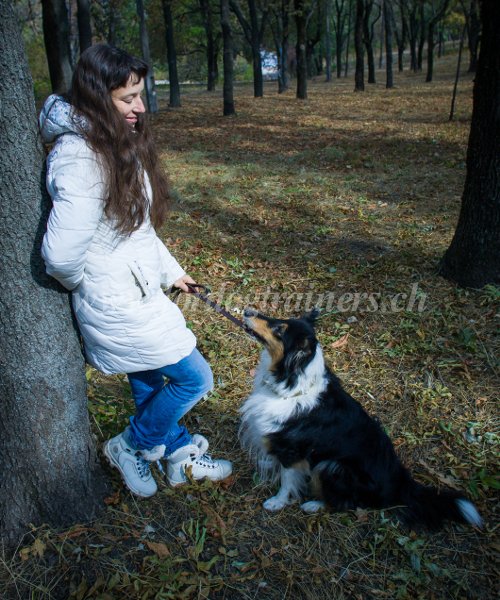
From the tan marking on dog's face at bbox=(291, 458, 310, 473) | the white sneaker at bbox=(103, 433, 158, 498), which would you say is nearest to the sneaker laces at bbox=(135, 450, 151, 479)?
the white sneaker at bbox=(103, 433, 158, 498)

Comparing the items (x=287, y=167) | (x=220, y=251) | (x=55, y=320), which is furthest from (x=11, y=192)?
(x=287, y=167)

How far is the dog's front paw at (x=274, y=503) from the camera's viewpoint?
2.97 m

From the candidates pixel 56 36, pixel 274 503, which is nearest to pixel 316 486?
pixel 274 503

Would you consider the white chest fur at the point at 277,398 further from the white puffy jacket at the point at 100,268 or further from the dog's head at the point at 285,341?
the white puffy jacket at the point at 100,268

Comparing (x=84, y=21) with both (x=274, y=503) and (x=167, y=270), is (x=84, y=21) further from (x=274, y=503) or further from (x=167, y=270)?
(x=274, y=503)

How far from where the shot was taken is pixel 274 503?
2.99m

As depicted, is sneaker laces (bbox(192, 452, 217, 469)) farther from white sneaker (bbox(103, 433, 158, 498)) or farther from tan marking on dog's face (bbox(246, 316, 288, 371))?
tan marking on dog's face (bbox(246, 316, 288, 371))

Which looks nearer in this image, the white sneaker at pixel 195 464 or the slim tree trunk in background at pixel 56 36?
the white sneaker at pixel 195 464

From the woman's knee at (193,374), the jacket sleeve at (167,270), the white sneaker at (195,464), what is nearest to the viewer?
the woman's knee at (193,374)

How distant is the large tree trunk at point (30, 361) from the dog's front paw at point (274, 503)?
1.03m

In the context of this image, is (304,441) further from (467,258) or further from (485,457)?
(467,258)

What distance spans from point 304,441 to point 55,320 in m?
1.63

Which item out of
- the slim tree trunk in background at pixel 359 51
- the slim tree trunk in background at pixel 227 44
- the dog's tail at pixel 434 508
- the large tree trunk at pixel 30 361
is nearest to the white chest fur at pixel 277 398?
the dog's tail at pixel 434 508

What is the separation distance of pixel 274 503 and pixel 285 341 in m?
1.07
